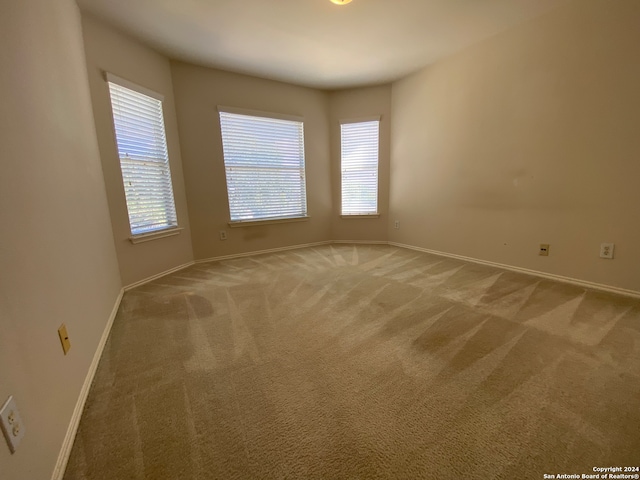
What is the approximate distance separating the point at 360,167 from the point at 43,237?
3.99m

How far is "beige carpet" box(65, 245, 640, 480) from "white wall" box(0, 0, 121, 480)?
235 mm

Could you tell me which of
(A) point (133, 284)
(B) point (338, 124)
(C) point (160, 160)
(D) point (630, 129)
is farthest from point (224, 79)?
(D) point (630, 129)

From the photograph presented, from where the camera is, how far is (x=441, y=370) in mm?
1394

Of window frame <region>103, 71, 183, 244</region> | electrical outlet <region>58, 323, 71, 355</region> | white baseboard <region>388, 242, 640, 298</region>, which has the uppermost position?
window frame <region>103, 71, 183, 244</region>

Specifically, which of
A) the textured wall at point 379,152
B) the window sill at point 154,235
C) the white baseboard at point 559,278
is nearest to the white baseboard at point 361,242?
the textured wall at point 379,152

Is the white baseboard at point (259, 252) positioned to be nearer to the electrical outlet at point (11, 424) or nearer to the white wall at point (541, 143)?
the white wall at point (541, 143)

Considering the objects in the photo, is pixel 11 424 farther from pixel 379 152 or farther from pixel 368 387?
pixel 379 152

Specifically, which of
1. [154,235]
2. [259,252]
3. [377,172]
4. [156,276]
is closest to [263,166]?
[259,252]

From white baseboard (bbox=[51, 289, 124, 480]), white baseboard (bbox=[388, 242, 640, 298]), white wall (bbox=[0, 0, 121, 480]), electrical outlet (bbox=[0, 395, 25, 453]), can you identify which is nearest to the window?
white wall (bbox=[0, 0, 121, 480])

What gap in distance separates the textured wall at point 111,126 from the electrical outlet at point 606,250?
4.58 metres

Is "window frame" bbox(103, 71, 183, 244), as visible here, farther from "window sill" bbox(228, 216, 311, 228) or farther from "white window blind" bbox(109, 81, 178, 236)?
"window sill" bbox(228, 216, 311, 228)

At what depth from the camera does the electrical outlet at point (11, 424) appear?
71 cm

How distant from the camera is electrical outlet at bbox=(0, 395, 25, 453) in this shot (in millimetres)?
708

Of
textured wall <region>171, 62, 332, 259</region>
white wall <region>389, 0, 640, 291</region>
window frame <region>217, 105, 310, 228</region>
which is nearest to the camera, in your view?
white wall <region>389, 0, 640, 291</region>
